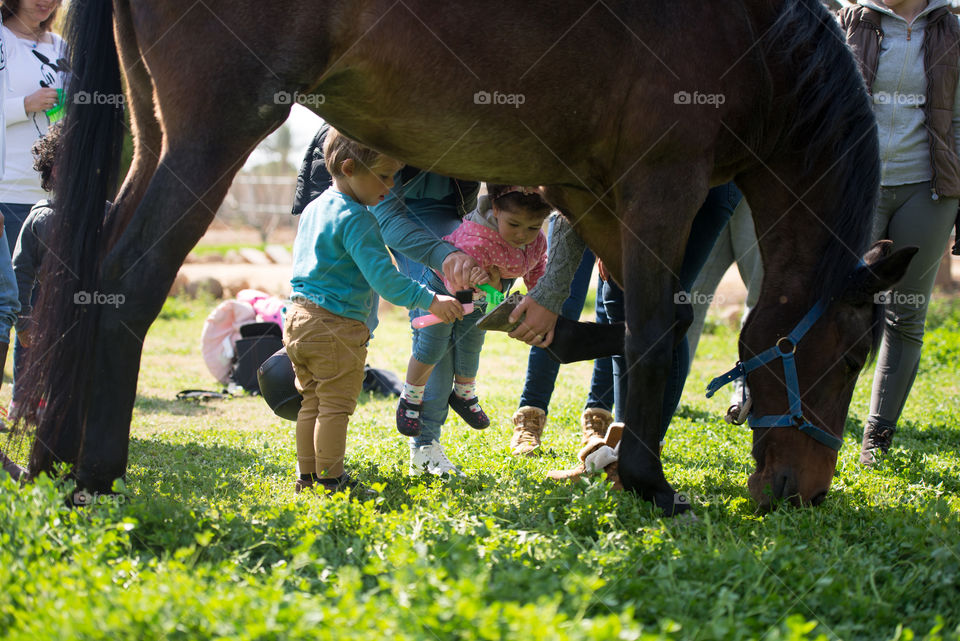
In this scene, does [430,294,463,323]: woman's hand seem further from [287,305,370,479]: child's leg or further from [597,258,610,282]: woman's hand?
[597,258,610,282]: woman's hand

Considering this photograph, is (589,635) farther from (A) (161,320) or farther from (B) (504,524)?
(A) (161,320)

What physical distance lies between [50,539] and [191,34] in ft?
5.21

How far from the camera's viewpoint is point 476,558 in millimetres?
2361

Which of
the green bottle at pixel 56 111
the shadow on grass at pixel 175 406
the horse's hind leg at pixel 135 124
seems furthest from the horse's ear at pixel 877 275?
the shadow on grass at pixel 175 406

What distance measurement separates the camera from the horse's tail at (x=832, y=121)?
3.24 metres

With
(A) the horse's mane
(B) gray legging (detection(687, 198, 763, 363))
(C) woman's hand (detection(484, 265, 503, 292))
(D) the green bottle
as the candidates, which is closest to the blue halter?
(A) the horse's mane

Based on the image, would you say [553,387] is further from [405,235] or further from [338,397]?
[338,397]

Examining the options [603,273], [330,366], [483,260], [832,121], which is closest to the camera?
[832,121]

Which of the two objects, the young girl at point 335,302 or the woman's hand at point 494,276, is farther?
the woman's hand at point 494,276

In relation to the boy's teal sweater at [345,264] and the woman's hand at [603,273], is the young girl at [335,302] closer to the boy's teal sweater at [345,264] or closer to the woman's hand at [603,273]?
the boy's teal sweater at [345,264]

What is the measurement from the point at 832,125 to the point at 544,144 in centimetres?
118

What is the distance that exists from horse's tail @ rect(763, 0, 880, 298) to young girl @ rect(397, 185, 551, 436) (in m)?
1.18

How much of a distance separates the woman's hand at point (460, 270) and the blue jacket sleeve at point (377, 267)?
178 mm

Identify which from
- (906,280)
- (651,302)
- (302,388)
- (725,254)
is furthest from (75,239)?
(725,254)
